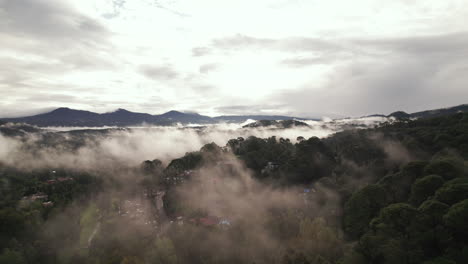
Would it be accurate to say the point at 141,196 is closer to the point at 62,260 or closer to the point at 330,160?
the point at 62,260

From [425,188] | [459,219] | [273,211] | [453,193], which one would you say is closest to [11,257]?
[273,211]

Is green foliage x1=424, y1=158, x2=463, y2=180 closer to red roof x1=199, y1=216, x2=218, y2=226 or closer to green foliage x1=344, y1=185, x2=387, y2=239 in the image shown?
green foliage x1=344, y1=185, x2=387, y2=239

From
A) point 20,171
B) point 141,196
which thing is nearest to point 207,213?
point 141,196

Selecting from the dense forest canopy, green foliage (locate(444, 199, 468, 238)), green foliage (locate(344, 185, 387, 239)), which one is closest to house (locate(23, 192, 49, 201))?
the dense forest canopy

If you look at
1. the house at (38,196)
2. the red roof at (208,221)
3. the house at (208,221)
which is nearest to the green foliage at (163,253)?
the house at (208,221)

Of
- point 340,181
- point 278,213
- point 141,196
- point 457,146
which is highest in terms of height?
point 457,146

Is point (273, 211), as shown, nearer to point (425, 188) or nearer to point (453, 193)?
point (425, 188)

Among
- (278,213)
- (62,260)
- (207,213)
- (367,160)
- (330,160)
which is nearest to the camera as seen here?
(62,260)

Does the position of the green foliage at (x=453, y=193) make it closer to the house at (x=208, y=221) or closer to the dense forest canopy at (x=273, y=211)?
the dense forest canopy at (x=273, y=211)
